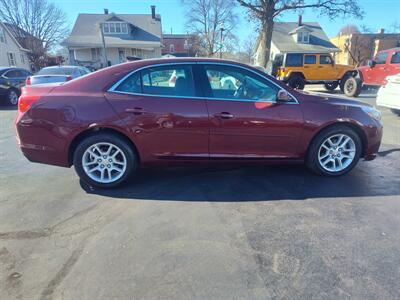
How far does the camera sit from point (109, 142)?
3.50 m

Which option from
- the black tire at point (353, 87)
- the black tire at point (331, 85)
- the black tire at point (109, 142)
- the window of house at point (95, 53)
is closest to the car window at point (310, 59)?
the black tire at point (331, 85)

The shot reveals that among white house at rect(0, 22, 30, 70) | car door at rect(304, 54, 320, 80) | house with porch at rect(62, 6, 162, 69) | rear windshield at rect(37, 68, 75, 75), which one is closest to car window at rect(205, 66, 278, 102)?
rear windshield at rect(37, 68, 75, 75)

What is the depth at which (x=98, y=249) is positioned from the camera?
250 centimetres

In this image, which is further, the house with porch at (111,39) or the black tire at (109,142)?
the house with porch at (111,39)

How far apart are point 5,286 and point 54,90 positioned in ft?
7.39

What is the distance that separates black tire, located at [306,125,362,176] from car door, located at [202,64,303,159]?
296 mm

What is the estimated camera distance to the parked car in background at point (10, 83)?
11555 mm

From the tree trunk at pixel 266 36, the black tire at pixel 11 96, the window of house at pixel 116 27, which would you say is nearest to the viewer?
the black tire at pixel 11 96

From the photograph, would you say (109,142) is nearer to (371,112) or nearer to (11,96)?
(371,112)

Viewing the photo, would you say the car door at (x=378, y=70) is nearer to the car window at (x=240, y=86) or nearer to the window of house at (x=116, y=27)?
the car window at (x=240, y=86)

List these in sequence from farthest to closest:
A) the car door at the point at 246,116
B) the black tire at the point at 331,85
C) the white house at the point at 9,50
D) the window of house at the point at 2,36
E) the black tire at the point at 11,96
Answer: the white house at the point at 9,50 → the window of house at the point at 2,36 → the black tire at the point at 331,85 → the black tire at the point at 11,96 → the car door at the point at 246,116

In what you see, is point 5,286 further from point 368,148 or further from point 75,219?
point 368,148

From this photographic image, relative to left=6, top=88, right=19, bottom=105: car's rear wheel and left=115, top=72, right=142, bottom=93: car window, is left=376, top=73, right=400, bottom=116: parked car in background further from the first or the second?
left=6, top=88, right=19, bottom=105: car's rear wheel

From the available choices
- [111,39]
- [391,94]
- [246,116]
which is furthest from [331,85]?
[111,39]
